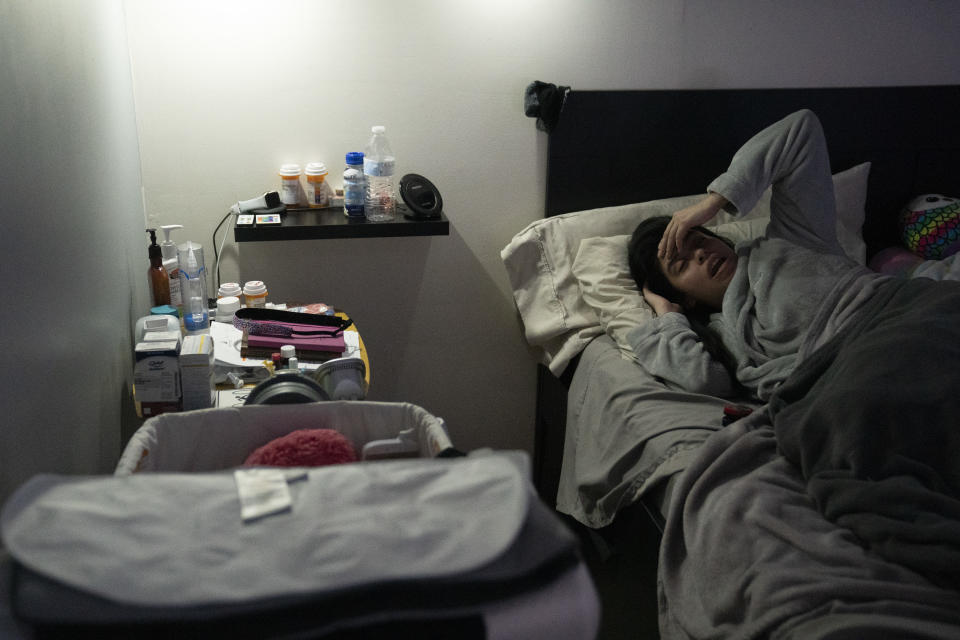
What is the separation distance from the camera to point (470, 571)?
0.72m

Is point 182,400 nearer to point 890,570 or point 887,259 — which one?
point 890,570

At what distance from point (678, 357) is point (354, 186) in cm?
96

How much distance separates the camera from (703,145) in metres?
2.57

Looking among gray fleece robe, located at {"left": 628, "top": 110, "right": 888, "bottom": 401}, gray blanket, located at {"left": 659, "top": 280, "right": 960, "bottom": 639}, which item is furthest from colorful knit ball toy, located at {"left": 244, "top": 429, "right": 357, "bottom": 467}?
gray fleece robe, located at {"left": 628, "top": 110, "right": 888, "bottom": 401}

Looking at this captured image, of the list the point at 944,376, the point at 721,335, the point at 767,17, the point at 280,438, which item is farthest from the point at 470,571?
the point at 767,17

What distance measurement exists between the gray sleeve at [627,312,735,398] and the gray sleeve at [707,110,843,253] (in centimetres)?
38

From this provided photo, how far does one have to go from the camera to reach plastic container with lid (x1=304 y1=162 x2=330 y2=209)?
2.27 metres

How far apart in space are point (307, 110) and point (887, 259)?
1.84 m

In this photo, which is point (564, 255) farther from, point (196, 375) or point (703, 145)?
point (196, 375)

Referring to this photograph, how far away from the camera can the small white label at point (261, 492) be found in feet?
2.47

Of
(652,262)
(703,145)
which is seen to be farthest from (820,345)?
(703,145)

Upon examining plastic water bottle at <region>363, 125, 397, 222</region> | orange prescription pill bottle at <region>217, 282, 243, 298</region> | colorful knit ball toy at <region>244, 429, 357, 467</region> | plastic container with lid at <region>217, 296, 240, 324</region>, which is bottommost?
colorful knit ball toy at <region>244, 429, 357, 467</region>

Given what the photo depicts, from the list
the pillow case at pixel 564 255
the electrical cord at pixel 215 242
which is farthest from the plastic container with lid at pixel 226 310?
the pillow case at pixel 564 255

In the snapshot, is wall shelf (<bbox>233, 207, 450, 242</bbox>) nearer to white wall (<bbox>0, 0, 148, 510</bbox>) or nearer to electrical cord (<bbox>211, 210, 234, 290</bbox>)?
electrical cord (<bbox>211, 210, 234, 290</bbox>)
